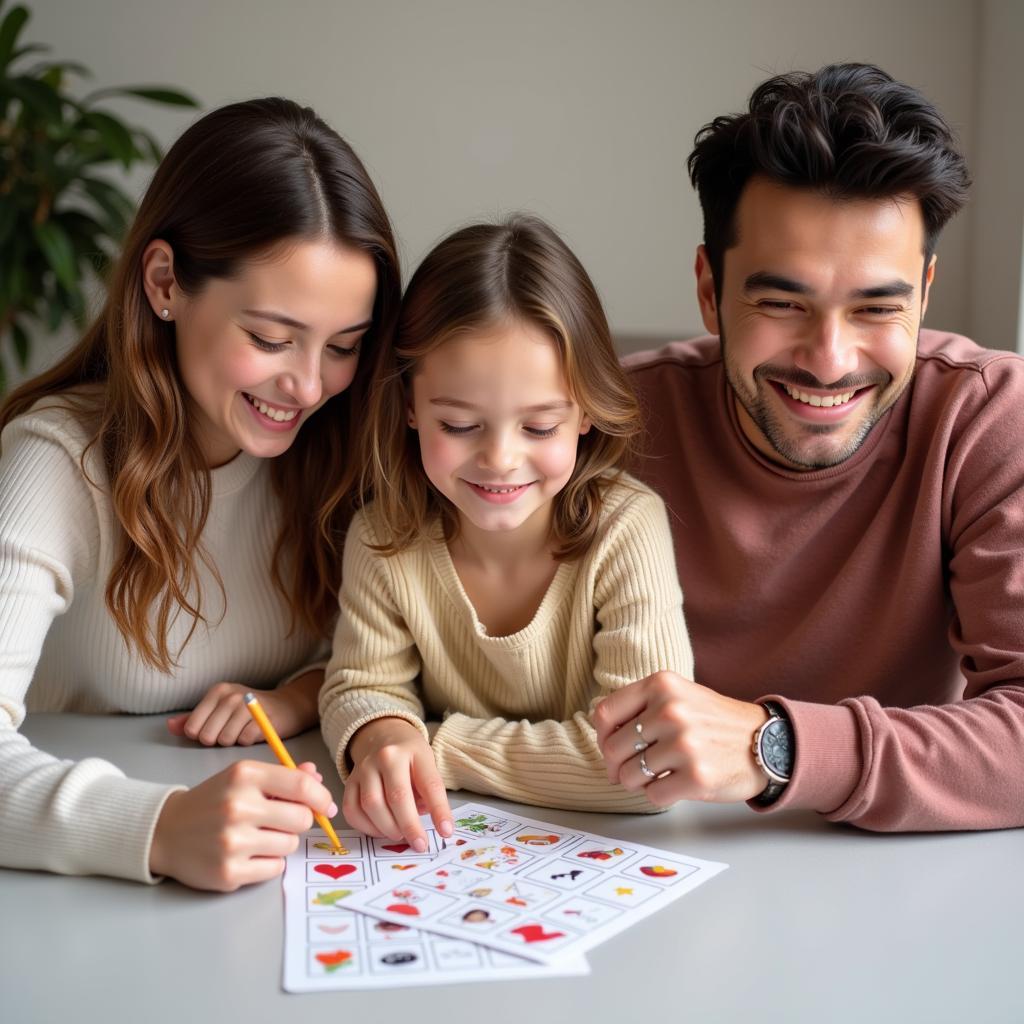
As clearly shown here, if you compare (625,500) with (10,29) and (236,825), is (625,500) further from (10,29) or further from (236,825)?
(10,29)

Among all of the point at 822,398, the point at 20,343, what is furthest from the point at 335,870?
the point at 20,343

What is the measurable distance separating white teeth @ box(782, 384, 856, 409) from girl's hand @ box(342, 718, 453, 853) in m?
0.61

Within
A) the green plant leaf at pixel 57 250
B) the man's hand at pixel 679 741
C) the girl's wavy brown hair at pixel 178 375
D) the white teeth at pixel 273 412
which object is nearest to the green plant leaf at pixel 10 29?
the green plant leaf at pixel 57 250

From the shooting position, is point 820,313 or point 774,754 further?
point 820,313

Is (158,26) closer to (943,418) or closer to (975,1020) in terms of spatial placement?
(943,418)

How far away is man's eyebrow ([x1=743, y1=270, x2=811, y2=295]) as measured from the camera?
1408 mm

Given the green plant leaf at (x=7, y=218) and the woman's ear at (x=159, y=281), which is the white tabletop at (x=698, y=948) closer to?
the woman's ear at (x=159, y=281)

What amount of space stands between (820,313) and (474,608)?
53 cm

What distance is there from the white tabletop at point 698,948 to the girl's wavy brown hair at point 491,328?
0.44 meters

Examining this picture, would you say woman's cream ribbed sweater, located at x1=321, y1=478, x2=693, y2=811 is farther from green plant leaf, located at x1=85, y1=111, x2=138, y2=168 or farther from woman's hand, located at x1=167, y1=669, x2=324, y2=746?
green plant leaf, located at x1=85, y1=111, x2=138, y2=168

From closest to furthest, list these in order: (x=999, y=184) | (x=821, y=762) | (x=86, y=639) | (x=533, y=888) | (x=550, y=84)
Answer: (x=533, y=888) < (x=821, y=762) < (x=86, y=639) < (x=999, y=184) < (x=550, y=84)

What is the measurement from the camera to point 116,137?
3162 millimetres

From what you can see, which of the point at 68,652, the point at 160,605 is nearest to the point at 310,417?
the point at 160,605

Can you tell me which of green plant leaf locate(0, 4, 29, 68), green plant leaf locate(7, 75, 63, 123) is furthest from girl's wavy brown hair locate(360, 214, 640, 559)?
green plant leaf locate(0, 4, 29, 68)
